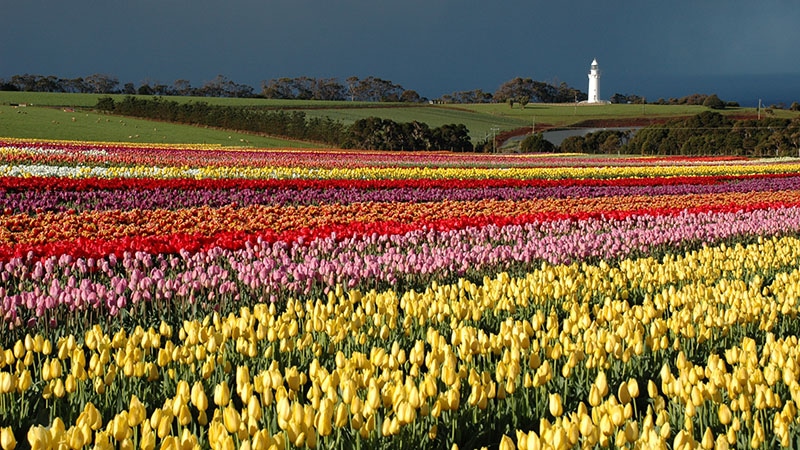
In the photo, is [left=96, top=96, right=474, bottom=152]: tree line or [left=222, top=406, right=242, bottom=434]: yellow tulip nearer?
[left=222, top=406, right=242, bottom=434]: yellow tulip

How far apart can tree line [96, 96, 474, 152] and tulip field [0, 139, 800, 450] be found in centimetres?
4544

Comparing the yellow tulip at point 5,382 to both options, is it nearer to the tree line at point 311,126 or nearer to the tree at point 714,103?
the tree line at point 311,126

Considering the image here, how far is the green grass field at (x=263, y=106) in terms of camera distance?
50.3m

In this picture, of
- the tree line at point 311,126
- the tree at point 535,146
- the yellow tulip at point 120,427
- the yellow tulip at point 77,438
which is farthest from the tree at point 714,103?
the yellow tulip at point 77,438

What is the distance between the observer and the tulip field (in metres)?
2.97

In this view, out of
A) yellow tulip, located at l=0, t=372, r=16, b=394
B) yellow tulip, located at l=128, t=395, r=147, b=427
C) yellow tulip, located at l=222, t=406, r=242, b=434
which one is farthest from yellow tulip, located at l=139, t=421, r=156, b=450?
yellow tulip, located at l=0, t=372, r=16, b=394

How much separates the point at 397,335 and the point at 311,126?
55967 mm

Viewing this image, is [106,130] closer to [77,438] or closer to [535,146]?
[535,146]

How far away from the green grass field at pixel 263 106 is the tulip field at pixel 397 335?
41.7 m

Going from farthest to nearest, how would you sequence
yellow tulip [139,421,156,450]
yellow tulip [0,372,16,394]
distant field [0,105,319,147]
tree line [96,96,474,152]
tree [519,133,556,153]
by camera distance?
tree [519,133,556,153]
tree line [96,96,474,152]
distant field [0,105,319,147]
yellow tulip [0,372,16,394]
yellow tulip [139,421,156,450]

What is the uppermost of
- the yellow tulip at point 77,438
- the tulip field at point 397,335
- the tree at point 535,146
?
the tree at point 535,146

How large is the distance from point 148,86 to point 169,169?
293ft

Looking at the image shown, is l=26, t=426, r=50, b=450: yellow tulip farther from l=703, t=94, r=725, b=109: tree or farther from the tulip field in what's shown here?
l=703, t=94, r=725, b=109: tree

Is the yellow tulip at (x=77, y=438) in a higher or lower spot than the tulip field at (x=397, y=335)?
higher
